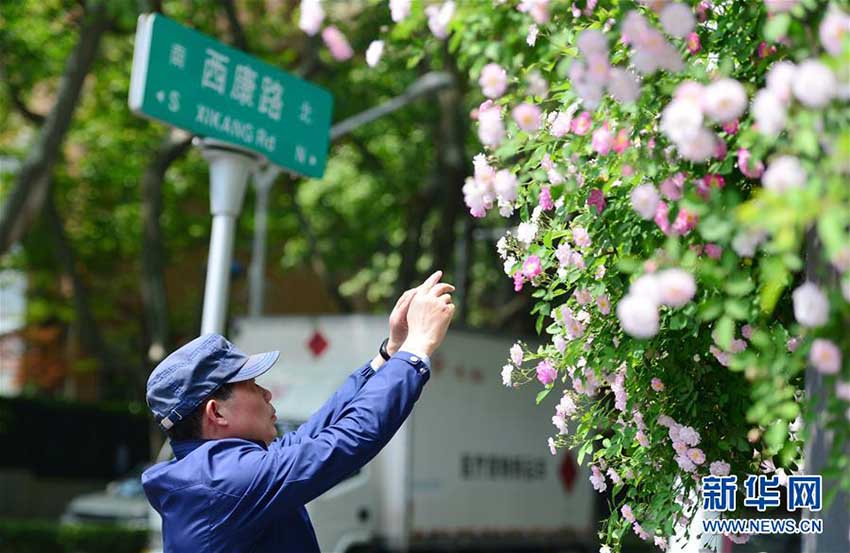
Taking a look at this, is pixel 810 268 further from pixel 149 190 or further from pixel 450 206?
pixel 450 206

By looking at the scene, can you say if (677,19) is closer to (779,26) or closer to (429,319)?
(779,26)

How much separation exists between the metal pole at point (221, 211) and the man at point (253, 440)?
227 centimetres

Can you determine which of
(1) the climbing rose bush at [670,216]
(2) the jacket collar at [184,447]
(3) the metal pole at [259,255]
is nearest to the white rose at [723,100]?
(1) the climbing rose bush at [670,216]

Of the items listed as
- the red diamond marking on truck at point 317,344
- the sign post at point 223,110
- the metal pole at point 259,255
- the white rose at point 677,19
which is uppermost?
the metal pole at point 259,255

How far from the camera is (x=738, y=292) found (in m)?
2.06

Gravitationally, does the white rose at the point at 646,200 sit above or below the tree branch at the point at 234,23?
below

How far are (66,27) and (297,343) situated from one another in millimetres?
4878

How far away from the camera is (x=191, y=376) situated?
2.90 meters

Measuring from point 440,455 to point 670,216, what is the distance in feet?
34.7

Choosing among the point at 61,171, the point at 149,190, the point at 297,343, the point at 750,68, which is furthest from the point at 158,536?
the point at 750,68

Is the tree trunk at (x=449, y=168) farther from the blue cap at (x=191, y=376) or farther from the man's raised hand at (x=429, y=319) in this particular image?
the man's raised hand at (x=429, y=319)

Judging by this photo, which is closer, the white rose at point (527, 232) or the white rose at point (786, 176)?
the white rose at point (786, 176)

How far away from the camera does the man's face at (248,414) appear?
115 inches
